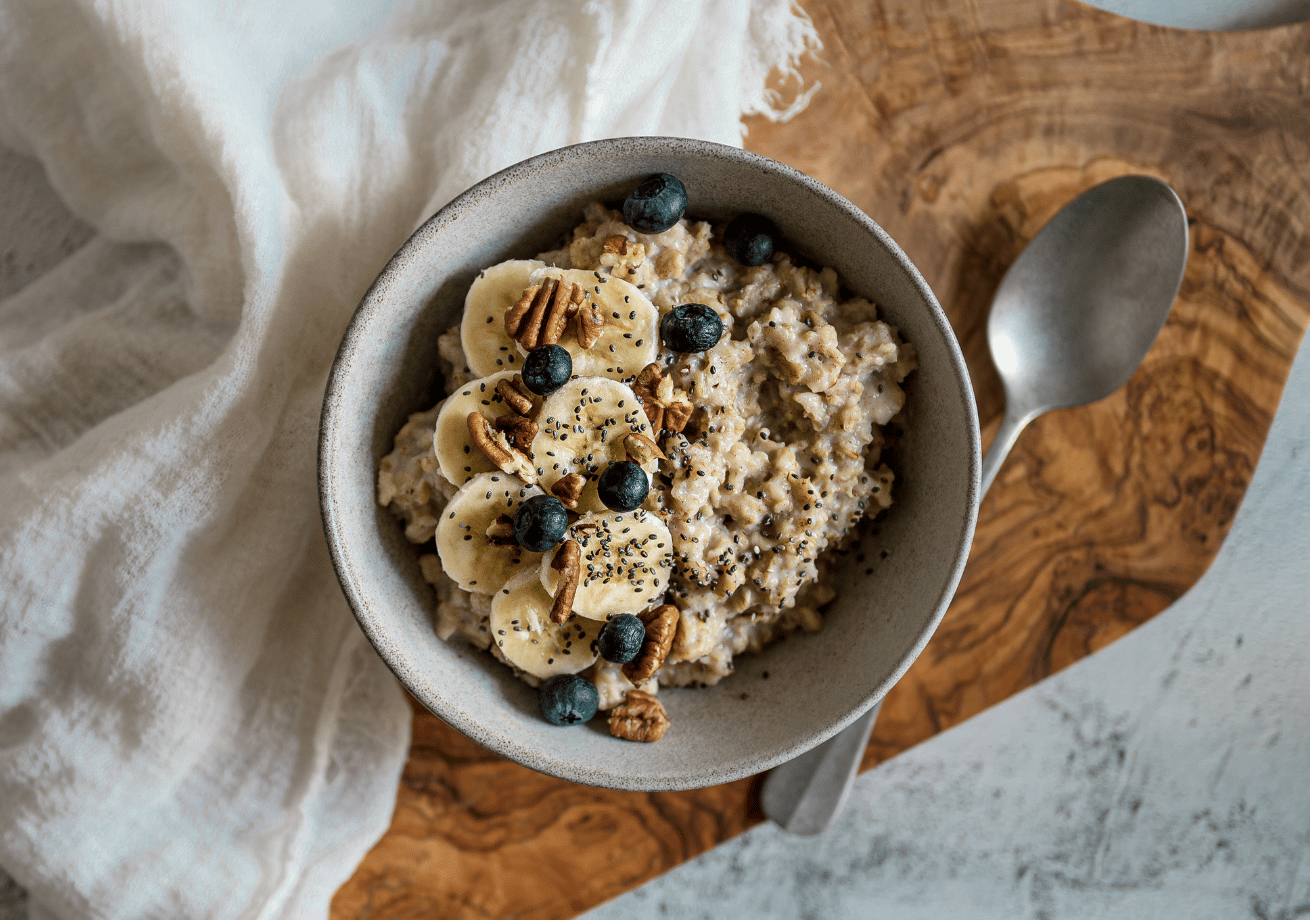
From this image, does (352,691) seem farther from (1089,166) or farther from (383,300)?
(1089,166)

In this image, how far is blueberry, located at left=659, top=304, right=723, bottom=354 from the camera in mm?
1314

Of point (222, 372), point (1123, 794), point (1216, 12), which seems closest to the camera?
point (222, 372)

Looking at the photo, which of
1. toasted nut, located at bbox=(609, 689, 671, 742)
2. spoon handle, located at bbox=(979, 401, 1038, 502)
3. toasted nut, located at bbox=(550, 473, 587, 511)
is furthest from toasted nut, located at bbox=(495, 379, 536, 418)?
spoon handle, located at bbox=(979, 401, 1038, 502)

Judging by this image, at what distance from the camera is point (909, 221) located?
1731mm

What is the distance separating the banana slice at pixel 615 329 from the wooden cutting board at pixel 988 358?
1.93ft

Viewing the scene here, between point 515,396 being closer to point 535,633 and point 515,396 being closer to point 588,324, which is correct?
point 588,324

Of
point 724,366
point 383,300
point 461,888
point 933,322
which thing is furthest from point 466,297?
point 461,888

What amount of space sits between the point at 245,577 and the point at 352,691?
29 centimetres

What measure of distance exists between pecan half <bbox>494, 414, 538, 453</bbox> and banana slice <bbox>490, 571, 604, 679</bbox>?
194mm

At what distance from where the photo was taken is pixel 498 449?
4.32 feet

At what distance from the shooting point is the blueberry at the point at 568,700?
1400mm

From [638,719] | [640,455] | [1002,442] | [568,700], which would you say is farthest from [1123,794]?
[640,455]

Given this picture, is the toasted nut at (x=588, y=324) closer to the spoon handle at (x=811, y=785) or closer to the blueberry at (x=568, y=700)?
the blueberry at (x=568, y=700)

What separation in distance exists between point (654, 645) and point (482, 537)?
30cm
